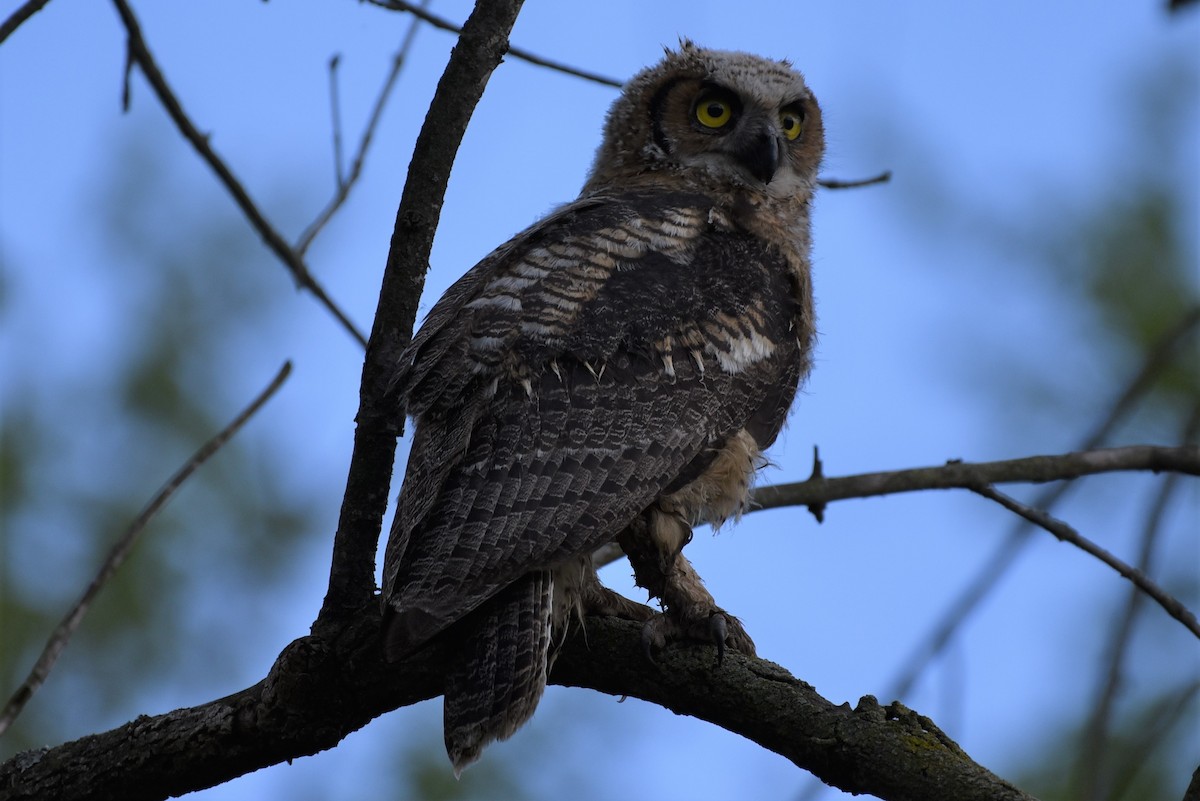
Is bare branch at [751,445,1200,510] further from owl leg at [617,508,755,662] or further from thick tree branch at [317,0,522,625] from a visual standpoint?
thick tree branch at [317,0,522,625]

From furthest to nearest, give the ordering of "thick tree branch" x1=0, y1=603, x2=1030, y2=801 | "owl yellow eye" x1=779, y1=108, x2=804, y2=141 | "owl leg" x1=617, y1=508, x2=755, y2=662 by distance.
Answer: "owl yellow eye" x1=779, y1=108, x2=804, y2=141 < "owl leg" x1=617, y1=508, x2=755, y2=662 < "thick tree branch" x1=0, y1=603, x2=1030, y2=801

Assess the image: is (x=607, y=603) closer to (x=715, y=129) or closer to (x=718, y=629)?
(x=718, y=629)

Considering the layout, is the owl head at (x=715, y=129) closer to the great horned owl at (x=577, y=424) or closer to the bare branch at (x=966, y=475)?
the great horned owl at (x=577, y=424)

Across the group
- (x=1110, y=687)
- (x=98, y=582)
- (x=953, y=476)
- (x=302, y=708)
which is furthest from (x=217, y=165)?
(x=1110, y=687)

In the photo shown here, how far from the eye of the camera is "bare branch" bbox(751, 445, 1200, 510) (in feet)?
13.6

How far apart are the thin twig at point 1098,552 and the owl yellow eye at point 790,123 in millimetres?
1942

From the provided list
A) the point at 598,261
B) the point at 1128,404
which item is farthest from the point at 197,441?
the point at 1128,404

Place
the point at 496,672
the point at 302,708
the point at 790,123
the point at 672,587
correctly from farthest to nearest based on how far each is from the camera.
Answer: the point at 790,123, the point at 672,587, the point at 302,708, the point at 496,672

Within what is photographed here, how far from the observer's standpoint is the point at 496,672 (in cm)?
322

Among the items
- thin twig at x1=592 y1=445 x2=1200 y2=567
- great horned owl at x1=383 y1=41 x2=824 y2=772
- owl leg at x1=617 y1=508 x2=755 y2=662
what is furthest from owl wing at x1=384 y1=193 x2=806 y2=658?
thin twig at x1=592 y1=445 x2=1200 y2=567

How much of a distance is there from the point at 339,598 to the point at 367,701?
0.27 m

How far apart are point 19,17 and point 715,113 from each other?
9.06ft

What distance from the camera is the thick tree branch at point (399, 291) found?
333 centimetres

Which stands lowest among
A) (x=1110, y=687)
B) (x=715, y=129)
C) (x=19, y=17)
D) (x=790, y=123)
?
(x=1110, y=687)
